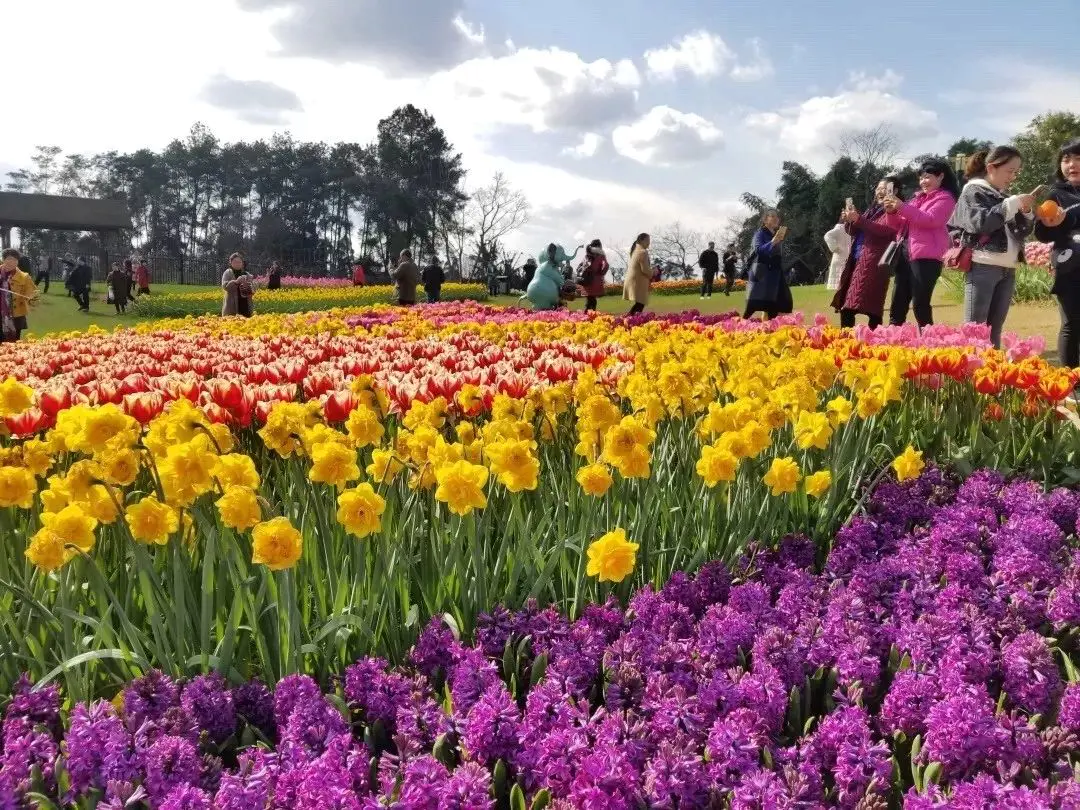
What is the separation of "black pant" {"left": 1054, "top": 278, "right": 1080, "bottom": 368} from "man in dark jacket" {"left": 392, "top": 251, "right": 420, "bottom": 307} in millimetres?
13895

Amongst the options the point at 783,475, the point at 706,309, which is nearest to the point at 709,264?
the point at 706,309

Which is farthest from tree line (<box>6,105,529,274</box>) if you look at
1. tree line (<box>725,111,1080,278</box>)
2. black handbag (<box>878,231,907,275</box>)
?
black handbag (<box>878,231,907,275</box>)

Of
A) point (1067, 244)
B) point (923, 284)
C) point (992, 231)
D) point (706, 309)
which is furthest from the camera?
point (706, 309)

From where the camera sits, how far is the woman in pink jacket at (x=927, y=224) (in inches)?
316

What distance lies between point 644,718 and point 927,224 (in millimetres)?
7411

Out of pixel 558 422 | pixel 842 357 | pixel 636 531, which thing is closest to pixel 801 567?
pixel 636 531

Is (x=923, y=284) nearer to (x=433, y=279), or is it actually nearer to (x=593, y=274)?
(x=593, y=274)

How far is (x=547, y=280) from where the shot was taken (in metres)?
15.6

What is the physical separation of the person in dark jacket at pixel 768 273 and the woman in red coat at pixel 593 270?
7.66 meters

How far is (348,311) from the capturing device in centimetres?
1525

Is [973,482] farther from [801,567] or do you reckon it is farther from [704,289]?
[704,289]

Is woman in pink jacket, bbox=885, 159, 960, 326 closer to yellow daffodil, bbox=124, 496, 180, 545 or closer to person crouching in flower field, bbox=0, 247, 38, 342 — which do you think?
yellow daffodil, bbox=124, 496, 180, 545

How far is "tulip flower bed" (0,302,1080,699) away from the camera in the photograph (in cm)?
197

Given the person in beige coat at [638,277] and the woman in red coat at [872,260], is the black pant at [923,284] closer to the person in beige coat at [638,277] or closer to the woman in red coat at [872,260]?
the woman in red coat at [872,260]
